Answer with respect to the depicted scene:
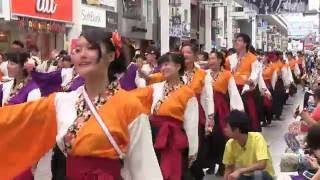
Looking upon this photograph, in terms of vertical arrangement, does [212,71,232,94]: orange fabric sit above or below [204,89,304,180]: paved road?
above

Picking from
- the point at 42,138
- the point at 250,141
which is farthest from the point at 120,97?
the point at 250,141

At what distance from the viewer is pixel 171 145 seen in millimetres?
5613

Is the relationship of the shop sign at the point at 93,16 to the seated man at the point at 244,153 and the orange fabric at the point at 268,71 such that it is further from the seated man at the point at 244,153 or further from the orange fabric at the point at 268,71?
the seated man at the point at 244,153

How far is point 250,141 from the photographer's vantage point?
17.3 feet

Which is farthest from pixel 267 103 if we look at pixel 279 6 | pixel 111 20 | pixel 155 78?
pixel 279 6

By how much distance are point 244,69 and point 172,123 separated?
4020 mm

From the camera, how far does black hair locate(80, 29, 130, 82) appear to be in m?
2.92

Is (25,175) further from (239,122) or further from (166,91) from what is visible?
(166,91)

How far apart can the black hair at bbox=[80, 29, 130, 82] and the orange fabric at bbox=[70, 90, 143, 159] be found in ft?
0.59

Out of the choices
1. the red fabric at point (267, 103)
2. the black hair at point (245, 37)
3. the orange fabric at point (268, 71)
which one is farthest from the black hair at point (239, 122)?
the orange fabric at point (268, 71)

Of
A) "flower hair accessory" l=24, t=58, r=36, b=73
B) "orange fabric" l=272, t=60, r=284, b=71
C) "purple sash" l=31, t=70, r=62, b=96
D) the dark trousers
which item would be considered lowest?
the dark trousers

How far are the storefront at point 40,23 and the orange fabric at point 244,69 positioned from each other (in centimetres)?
471

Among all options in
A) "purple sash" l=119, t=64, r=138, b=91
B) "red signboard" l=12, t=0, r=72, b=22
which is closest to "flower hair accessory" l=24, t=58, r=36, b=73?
"purple sash" l=119, t=64, r=138, b=91

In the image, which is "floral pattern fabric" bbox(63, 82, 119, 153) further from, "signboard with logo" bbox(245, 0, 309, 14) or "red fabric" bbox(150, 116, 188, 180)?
"signboard with logo" bbox(245, 0, 309, 14)
